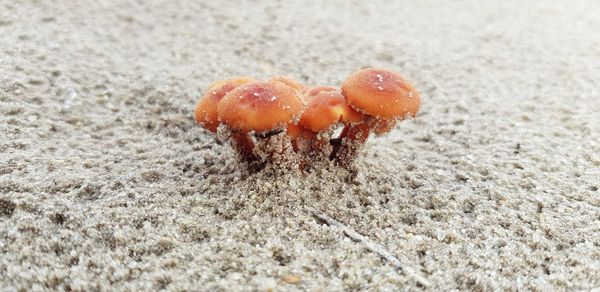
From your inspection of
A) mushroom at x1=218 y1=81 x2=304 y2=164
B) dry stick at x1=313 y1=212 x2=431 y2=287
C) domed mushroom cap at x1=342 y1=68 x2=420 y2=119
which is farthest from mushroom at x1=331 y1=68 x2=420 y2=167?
dry stick at x1=313 y1=212 x2=431 y2=287

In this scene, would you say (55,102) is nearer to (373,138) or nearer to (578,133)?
(373,138)

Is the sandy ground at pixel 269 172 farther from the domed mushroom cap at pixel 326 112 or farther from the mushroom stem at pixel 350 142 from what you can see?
the domed mushroom cap at pixel 326 112

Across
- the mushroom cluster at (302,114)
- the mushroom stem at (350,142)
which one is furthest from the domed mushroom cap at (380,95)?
the mushroom stem at (350,142)

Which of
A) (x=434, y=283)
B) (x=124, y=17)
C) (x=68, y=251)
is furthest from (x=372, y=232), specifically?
(x=124, y=17)

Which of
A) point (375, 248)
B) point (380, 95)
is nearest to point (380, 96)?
point (380, 95)

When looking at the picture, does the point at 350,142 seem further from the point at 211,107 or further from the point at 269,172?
the point at 211,107

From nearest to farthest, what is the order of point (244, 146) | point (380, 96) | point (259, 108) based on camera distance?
point (259, 108) < point (380, 96) < point (244, 146)

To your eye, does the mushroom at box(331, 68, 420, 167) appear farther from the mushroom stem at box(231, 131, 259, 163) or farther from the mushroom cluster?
the mushroom stem at box(231, 131, 259, 163)
